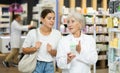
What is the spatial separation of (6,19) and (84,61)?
538 inches

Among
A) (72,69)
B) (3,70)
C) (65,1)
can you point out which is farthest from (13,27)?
(72,69)

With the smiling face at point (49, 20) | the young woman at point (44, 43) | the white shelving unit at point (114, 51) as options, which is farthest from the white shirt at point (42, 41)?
the white shelving unit at point (114, 51)

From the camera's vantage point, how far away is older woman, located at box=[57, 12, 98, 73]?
2.65 meters

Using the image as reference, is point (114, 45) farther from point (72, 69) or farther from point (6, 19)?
point (6, 19)

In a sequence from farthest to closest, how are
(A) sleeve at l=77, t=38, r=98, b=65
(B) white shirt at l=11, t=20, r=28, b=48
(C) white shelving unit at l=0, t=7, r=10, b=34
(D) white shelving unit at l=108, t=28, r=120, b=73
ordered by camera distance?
(C) white shelving unit at l=0, t=7, r=10, b=34 → (B) white shirt at l=11, t=20, r=28, b=48 → (D) white shelving unit at l=108, t=28, r=120, b=73 → (A) sleeve at l=77, t=38, r=98, b=65

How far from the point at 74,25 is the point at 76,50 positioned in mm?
272

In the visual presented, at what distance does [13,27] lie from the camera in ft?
26.3

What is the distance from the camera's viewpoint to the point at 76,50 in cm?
262

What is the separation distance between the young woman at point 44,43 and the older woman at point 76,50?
1.25 ft

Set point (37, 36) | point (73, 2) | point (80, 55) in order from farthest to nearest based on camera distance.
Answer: point (73, 2) → point (37, 36) → point (80, 55)

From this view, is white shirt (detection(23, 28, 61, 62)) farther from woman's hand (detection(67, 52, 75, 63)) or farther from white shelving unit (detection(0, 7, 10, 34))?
white shelving unit (detection(0, 7, 10, 34))

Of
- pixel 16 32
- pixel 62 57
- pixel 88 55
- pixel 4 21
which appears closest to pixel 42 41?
pixel 62 57

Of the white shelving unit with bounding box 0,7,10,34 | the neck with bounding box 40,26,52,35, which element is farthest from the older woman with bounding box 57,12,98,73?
the white shelving unit with bounding box 0,7,10,34

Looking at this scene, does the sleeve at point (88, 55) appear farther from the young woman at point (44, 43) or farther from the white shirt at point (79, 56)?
the young woman at point (44, 43)
